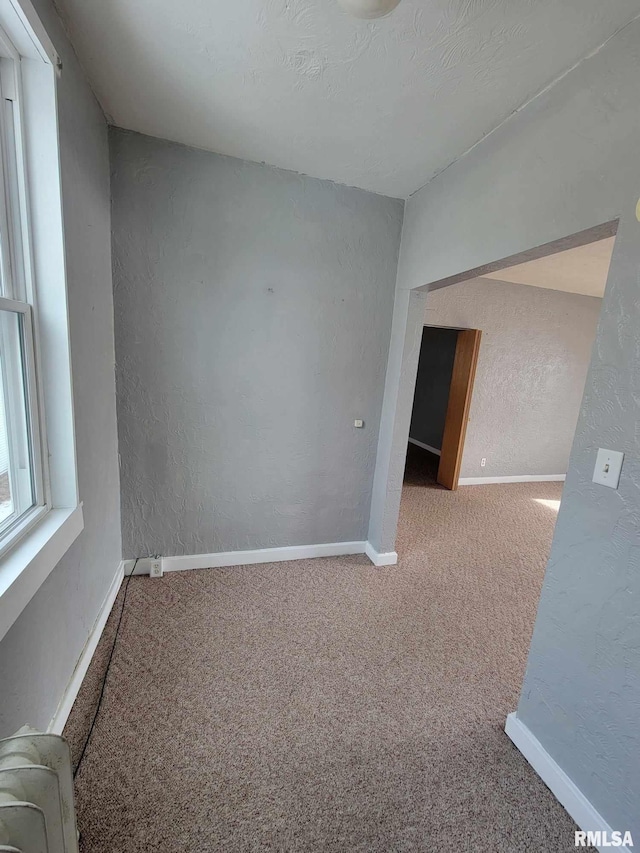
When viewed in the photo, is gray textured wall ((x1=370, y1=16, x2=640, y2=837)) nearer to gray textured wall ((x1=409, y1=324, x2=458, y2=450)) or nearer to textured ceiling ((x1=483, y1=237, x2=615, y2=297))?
textured ceiling ((x1=483, y1=237, x2=615, y2=297))

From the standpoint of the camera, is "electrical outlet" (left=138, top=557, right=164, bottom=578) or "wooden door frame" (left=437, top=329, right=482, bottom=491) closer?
"electrical outlet" (left=138, top=557, right=164, bottom=578)

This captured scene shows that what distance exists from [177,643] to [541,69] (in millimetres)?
2937

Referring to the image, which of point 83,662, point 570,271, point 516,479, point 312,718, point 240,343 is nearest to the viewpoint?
point 312,718

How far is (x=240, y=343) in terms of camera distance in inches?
88.5

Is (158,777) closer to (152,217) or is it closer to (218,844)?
(218,844)

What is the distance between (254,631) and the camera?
1.96 metres

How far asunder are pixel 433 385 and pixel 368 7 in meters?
5.55

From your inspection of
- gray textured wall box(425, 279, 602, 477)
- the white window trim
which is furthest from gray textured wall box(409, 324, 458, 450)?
the white window trim

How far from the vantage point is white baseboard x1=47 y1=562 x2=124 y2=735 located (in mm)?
1358

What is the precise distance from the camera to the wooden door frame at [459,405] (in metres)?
4.24

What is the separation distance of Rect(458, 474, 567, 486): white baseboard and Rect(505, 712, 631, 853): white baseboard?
3485mm

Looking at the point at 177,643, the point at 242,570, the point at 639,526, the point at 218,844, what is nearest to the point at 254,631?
the point at 177,643

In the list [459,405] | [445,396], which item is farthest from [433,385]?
[459,405]

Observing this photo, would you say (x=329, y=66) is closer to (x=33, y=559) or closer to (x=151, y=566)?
(x=33, y=559)
